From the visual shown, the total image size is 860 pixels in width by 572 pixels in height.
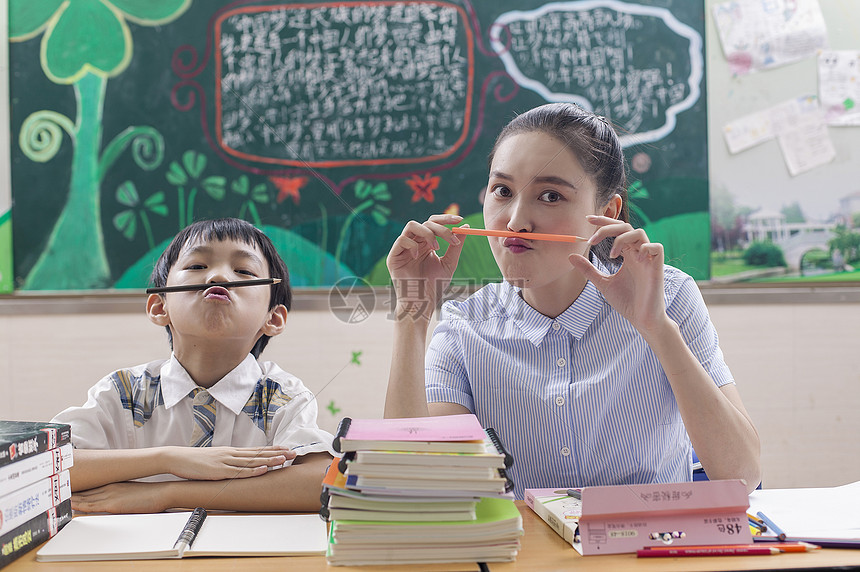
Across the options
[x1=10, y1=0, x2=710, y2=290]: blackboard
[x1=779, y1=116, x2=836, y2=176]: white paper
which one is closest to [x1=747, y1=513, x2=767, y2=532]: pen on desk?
[x1=10, y1=0, x2=710, y2=290]: blackboard

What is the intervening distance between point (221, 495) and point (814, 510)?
0.83 metres

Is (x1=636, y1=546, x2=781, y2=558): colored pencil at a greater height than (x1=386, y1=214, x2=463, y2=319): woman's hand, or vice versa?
(x1=386, y1=214, x2=463, y2=319): woman's hand

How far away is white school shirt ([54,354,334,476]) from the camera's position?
1.04 m

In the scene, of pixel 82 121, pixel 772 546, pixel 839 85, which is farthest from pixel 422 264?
pixel 839 85

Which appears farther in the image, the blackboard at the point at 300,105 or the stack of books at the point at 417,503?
the blackboard at the point at 300,105

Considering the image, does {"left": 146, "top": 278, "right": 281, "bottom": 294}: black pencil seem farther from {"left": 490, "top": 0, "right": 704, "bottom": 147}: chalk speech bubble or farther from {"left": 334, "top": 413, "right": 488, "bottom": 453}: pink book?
{"left": 490, "top": 0, "right": 704, "bottom": 147}: chalk speech bubble

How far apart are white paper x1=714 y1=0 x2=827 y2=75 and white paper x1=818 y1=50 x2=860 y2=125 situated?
60 mm

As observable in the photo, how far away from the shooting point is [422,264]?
1104 millimetres

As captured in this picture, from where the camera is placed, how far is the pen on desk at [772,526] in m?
0.75

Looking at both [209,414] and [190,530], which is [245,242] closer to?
[209,414]

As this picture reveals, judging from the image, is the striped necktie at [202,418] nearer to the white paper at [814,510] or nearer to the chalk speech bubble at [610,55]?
the white paper at [814,510]

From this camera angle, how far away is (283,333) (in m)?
1.23

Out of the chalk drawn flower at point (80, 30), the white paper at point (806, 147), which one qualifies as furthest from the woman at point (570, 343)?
the chalk drawn flower at point (80, 30)

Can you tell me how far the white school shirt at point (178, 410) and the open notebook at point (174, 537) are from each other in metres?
0.20
